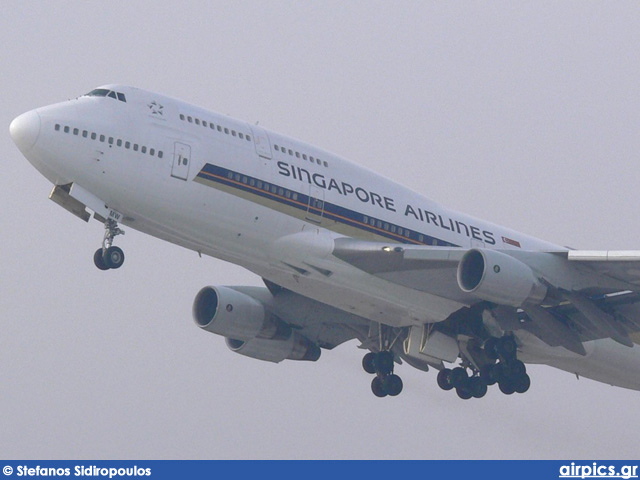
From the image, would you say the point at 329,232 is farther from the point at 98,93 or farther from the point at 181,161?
the point at 98,93

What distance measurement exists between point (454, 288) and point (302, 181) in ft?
19.4

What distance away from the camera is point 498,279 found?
1465 inches

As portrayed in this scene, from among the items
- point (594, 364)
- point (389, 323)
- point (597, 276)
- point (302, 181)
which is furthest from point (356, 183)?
point (594, 364)

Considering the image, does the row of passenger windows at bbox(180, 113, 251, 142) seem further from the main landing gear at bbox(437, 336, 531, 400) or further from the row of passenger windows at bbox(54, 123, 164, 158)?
the main landing gear at bbox(437, 336, 531, 400)

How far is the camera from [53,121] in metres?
36.3

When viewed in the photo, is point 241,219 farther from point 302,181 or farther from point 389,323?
point 389,323

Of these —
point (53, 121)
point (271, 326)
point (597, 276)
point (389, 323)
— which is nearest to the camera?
point (53, 121)

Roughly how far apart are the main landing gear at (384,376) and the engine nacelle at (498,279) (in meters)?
8.07

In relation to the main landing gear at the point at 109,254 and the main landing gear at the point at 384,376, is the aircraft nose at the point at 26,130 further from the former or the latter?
the main landing gear at the point at 384,376

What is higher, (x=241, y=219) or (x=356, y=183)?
(x=356, y=183)

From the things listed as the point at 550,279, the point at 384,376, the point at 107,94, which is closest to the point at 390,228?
the point at 550,279

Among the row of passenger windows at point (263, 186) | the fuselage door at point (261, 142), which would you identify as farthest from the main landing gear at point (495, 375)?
the fuselage door at point (261, 142)

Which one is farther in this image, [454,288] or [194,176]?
[454,288]

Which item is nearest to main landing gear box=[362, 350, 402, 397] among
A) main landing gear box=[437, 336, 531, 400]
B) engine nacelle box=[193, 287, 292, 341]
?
main landing gear box=[437, 336, 531, 400]
